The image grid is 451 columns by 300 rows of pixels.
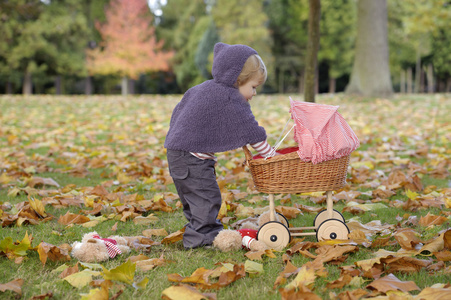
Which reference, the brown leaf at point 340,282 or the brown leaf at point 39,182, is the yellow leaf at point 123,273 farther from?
the brown leaf at point 39,182

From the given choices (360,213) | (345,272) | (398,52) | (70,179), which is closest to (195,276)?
(345,272)

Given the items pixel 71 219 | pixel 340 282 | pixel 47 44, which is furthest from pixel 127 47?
pixel 340 282

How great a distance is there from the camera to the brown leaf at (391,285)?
1916 mm

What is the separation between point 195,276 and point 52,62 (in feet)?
85.5

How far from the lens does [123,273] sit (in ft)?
6.95

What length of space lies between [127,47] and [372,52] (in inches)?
579

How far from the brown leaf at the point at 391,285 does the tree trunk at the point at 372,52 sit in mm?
13104

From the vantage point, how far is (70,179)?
15.3ft

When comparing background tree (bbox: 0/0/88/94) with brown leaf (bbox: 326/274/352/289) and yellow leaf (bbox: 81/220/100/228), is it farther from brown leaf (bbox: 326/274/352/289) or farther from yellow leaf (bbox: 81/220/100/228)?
brown leaf (bbox: 326/274/352/289)

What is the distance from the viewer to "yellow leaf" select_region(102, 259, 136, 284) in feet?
6.90

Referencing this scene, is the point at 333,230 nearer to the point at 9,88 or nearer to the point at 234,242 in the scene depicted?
the point at 234,242

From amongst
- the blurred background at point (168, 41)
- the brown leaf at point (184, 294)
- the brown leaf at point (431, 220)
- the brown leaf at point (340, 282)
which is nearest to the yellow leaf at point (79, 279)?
the brown leaf at point (184, 294)

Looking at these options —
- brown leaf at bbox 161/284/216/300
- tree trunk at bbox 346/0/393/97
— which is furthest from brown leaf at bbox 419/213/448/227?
tree trunk at bbox 346/0/393/97

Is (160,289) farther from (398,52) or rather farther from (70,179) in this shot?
(398,52)
